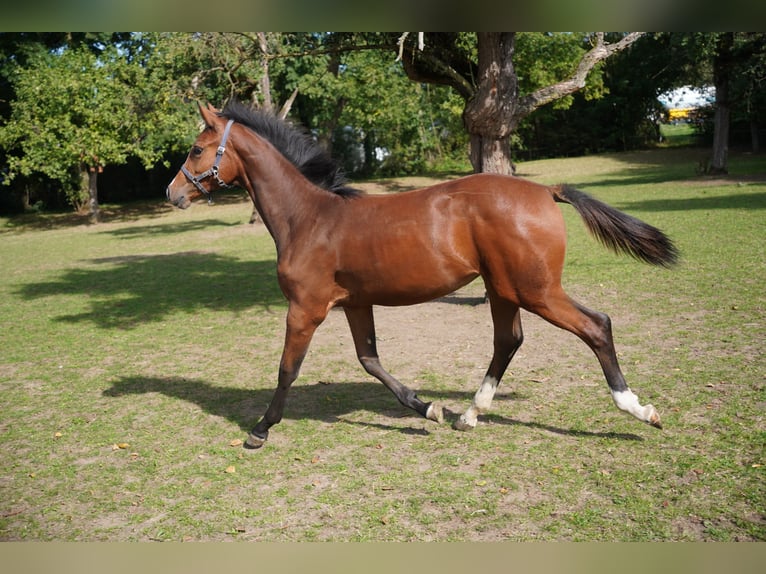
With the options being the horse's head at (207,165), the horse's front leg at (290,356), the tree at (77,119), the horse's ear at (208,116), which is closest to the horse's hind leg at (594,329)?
the horse's front leg at (290,356)

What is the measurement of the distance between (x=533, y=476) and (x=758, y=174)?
2572cm

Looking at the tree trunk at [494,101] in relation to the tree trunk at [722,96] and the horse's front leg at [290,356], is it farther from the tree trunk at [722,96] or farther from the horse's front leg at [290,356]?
the tree trunk at [722,96]

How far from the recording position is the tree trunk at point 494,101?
9438 millimetres

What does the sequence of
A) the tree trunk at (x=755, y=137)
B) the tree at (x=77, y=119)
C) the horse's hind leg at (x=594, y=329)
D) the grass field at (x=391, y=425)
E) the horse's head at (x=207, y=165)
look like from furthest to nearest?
1. the tree trunk at (x=755, y=137)
2. the tree at (x=77, y=119)
3. the horse's head at (x=207, y=165)
4. the horse's hind leg at (x=594, y=329)
5. the grass field at (x=391, y=425)

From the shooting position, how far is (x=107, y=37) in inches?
1238

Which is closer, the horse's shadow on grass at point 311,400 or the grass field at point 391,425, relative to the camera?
the grass field at point 391,425

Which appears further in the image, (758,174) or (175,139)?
(175,139)

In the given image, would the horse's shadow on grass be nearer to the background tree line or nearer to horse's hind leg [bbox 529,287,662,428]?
horse's hind leg [bbox 529,287,662,428]

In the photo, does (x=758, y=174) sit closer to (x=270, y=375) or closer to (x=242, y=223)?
(x=242, y=223)

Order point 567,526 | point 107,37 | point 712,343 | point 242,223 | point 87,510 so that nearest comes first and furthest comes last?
point 567,526 < point 87,510 < point 712,343 < point 242,223 < point 107,37

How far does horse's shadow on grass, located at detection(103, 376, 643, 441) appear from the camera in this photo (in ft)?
18.5

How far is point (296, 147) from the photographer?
18.7 ft

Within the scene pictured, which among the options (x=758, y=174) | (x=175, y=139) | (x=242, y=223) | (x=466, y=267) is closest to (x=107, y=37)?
(x=175, y=139)

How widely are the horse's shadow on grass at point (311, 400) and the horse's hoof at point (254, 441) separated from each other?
425 millimetres
